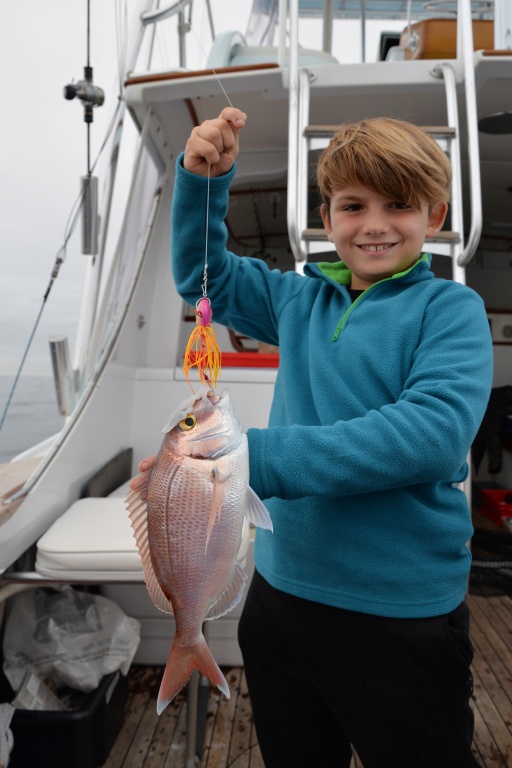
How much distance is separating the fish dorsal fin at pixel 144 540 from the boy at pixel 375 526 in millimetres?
327

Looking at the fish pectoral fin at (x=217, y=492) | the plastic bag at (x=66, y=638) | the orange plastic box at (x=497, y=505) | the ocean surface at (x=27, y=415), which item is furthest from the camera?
the orange plastic box at (x=497, y=505)

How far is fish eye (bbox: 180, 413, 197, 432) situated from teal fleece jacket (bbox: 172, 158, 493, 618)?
131 mm

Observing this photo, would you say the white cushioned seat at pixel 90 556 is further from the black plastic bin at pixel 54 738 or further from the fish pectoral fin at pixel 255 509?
the fish pectoral fin at pixel 255 509

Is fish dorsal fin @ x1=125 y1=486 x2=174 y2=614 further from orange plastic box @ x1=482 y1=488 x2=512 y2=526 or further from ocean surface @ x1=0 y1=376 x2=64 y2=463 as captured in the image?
orange plastic box @ x1=482 y1=488 x2=512 y2=526

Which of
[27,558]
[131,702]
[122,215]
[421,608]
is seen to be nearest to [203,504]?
[421,608]

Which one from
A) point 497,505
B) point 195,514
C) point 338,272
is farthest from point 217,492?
point 497,505

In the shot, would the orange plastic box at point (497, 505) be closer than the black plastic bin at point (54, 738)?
No

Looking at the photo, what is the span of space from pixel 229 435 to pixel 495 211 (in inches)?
234

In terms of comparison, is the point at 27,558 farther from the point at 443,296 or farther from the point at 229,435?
the point at 443,296

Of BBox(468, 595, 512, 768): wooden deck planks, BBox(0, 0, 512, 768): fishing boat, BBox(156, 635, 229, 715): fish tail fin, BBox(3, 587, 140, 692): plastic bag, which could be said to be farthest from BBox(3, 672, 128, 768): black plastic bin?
BBox(468, 595, 512, 768): wooden deck planks

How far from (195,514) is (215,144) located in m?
0.77

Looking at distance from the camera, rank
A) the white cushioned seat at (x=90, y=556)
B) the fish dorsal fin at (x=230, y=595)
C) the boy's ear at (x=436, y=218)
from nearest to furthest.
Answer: the fish dorsal fin at (x=230, y=595)
the boy's ear at (x=436, y=218)
the white cushioned seat at (x=90, y=556)

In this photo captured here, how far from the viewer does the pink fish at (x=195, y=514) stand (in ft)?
2.96

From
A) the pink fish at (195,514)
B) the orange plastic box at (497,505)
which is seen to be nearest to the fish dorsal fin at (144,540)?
the pink fish at (195,514)
